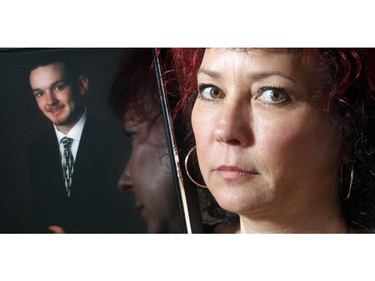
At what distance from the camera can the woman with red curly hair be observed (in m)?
1.62

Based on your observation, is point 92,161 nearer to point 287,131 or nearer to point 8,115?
point 8,115

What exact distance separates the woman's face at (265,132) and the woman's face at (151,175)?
4.7 inches

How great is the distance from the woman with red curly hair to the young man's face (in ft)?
0.92

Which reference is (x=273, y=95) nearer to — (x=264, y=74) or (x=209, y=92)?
(x=264, y=74)

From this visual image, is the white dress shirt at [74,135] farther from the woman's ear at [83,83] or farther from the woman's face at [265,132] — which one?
the woman's face at [265,132]

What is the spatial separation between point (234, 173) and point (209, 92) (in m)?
0.22

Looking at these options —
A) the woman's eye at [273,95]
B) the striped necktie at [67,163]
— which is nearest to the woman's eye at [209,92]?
the woman's eye at [273,95]

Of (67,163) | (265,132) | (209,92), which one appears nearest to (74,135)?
(67,163)

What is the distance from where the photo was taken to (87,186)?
1.75 meters

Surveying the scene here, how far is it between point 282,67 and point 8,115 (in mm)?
736

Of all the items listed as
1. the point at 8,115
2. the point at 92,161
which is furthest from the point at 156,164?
the point at 8,115

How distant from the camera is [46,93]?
1747 mm

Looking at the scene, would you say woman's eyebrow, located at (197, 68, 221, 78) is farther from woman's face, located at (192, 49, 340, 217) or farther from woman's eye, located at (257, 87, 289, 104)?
woman's eye, located at (257, 87, 289, 104)

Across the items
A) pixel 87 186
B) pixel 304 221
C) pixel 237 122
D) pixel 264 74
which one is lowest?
pixel 304 221
